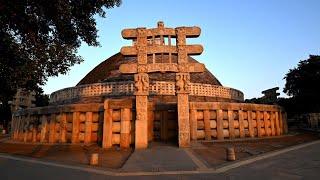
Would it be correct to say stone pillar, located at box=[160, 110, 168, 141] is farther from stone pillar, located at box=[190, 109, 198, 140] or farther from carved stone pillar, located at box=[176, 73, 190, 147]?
carved stone pillar, located at box=[176, 73, 190, 147]

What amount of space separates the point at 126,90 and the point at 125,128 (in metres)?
5.98

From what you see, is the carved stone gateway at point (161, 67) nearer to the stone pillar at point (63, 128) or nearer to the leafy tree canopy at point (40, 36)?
the leafy tree canopy at point (40, 36)

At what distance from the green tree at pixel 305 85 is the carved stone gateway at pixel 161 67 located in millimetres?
25956

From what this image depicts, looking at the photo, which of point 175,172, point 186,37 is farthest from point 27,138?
point 175,172

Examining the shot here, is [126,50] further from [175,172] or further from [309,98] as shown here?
[309,98]

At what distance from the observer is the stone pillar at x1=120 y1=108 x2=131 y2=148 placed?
1502 cm

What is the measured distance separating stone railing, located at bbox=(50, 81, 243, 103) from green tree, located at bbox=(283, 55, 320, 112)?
16.7 m

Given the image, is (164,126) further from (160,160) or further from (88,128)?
(160,160)

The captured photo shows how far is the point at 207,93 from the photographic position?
22406 millimetres

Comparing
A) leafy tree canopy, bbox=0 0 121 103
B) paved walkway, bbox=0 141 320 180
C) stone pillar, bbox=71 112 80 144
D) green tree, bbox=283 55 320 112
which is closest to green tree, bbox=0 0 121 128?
leafy tree canopy, bbox=0 0 121 103

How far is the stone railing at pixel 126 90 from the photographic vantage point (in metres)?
20.9

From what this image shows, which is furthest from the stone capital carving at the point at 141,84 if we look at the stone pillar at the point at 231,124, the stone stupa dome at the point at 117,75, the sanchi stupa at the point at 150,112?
the stone stupa dome at the point at 117,75

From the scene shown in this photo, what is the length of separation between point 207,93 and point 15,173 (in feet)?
53.2

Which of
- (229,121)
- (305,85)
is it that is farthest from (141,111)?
(305,85)
